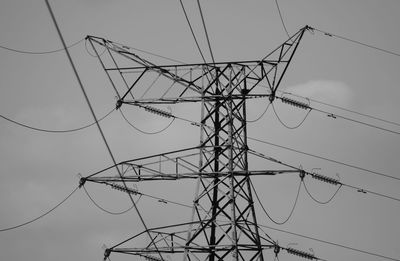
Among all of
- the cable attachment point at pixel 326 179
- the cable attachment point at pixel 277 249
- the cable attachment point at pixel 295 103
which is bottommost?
the cable attachment point at pixel 277 249

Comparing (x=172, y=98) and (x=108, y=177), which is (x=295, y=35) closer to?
(x=172, y=98)

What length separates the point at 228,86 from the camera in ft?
53.3

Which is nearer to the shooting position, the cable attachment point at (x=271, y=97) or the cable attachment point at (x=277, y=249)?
the cable attachment point at (x=277, y=249)

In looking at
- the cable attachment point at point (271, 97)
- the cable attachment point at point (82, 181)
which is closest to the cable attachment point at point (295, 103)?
the cable attachment point at point (271, 97)

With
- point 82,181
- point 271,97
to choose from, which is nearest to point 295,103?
point 271,97

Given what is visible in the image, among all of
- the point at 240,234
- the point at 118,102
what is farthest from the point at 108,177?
the point at 240,234

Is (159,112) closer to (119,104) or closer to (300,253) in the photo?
(119,104)

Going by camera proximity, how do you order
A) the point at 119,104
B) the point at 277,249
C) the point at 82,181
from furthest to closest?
the point at 119,104, the point at 82,181, the point at 277,249

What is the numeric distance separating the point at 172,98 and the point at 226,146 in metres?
3.04

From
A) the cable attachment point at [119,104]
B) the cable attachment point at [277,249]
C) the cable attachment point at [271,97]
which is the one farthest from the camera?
the cable attachment point at [119,104]

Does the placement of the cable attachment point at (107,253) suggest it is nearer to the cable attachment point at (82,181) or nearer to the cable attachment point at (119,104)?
the cable attachment point at (82,181)

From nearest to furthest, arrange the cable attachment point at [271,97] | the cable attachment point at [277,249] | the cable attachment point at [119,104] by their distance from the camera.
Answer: the cable attachment point at [277,249], the cable attachment point at [271,97], the cable attachment point at [119,104]

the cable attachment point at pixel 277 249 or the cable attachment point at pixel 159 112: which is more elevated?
the cable attachment point at pixel 159 112

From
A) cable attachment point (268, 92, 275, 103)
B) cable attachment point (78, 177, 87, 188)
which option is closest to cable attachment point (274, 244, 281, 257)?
cable attachment point (268, 92, 275, 103)
